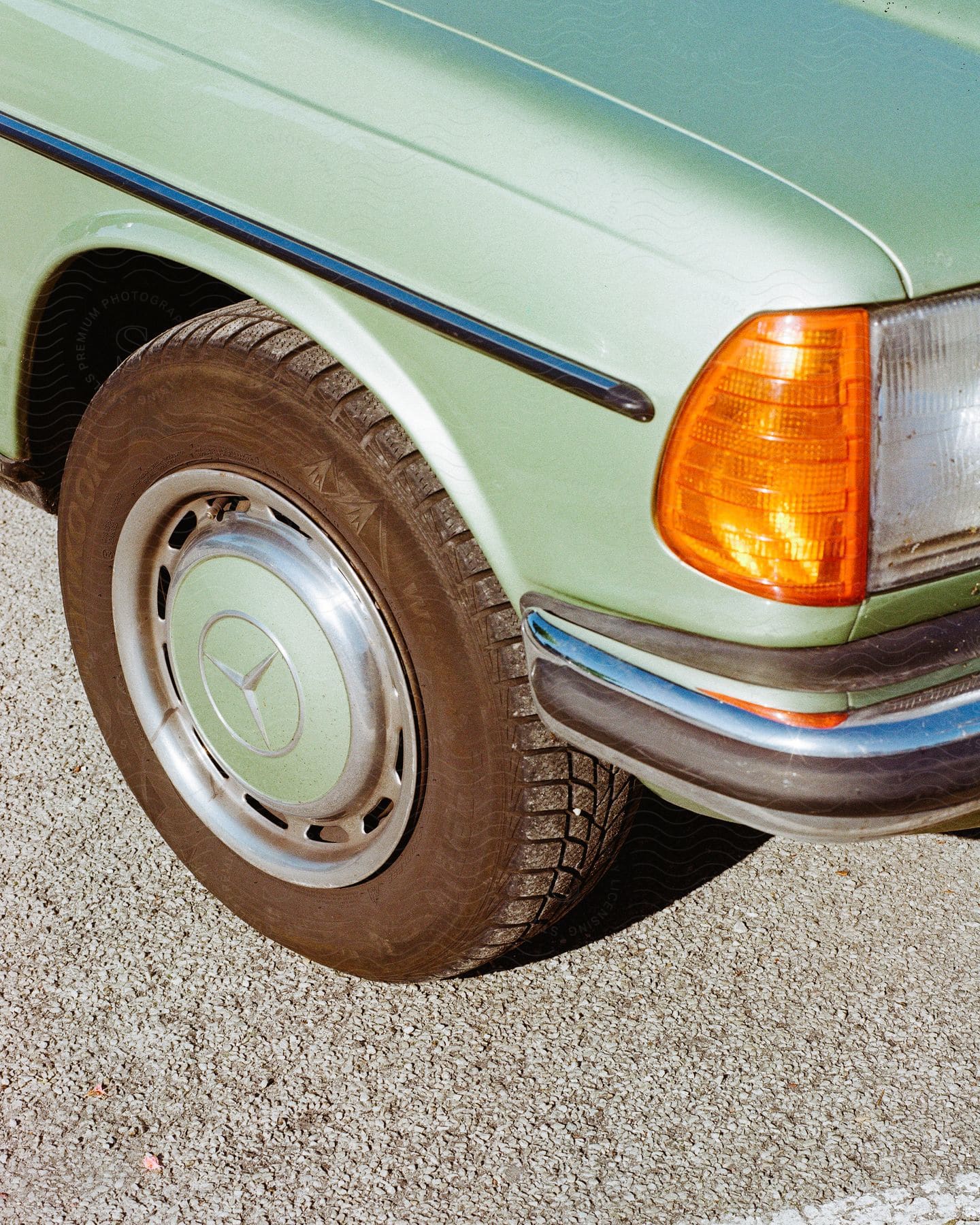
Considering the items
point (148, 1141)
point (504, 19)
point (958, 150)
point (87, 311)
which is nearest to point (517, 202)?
point (504, 19)

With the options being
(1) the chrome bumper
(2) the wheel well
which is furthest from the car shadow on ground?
(2) the wheel well

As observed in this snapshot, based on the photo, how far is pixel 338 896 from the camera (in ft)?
6.77

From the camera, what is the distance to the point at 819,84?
159 centimetres

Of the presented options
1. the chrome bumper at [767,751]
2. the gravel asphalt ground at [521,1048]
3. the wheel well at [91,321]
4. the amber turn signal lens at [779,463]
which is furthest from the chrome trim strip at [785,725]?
the wheel well at [91,321]

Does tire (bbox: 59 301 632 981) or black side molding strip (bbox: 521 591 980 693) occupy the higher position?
black side molding strip (bbox: 521 591 980 693)

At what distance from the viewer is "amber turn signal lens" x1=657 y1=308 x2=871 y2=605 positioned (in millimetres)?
1386

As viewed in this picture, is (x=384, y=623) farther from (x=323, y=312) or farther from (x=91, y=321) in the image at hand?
(x=91, y=321)

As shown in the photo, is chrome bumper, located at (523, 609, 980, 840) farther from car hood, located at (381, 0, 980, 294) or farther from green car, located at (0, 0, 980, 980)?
car hood, located at (381, 0, 980, 294)

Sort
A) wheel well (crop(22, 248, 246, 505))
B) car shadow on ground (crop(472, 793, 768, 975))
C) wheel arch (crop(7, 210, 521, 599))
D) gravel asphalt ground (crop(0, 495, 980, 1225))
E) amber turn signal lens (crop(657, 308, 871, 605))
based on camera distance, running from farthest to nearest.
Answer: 1. car shadow on ground (crop(472, 793, 768, 975))
2. wheel well (crop(22, 248, 246, 505))
3. gravel asphalt ground (crop(0, 495, 980, 1225))
4. wheel arch (crop(7, 210, 521, 599))
5. amber turn signal lens (crop(657, 308, 871, 605))

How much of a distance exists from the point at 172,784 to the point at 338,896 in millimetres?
391

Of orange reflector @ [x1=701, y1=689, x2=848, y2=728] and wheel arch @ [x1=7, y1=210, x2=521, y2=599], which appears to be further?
wheel arch @ [x1=7, y1=210, x2=521, y2=599]

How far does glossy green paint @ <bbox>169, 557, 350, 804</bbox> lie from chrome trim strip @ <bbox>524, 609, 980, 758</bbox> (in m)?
0.45

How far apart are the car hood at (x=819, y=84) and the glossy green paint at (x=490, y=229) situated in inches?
1.7

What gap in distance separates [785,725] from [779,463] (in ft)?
1.00
